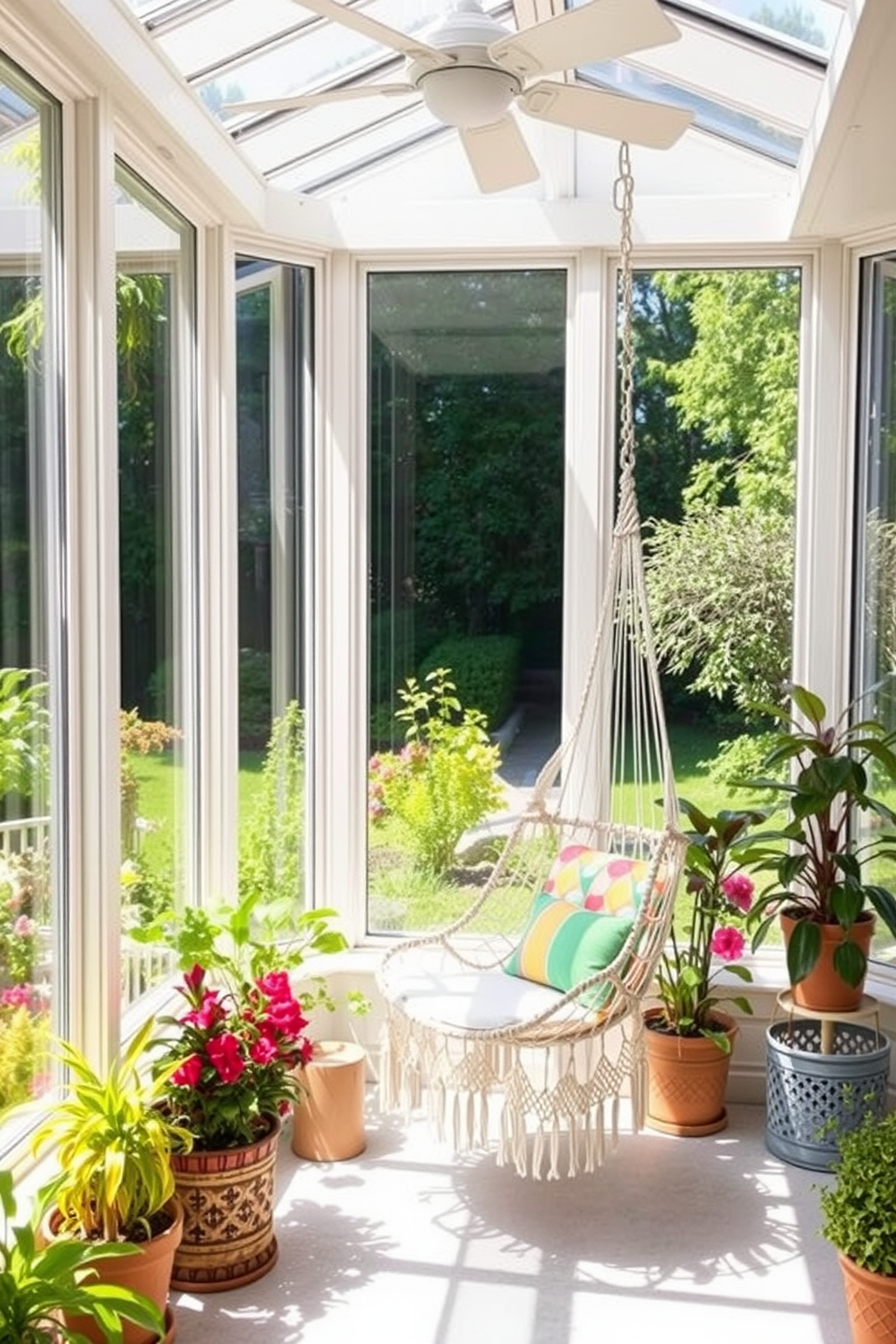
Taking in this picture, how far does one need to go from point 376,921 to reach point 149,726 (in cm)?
125

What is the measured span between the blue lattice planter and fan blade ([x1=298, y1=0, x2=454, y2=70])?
8.27 feet

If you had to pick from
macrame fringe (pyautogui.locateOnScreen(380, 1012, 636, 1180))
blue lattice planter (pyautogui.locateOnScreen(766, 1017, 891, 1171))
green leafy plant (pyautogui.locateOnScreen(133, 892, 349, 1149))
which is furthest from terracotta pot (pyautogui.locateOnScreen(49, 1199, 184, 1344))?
blue lattice planter (pyautogui.locateOnScreen(766, 1017, 891, 1171))

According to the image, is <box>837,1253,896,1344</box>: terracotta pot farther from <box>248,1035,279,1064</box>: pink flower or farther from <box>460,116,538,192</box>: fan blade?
<box>460,116,538,192</box>: fan blade

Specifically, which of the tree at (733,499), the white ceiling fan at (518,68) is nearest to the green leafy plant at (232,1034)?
the tree at (733,499)

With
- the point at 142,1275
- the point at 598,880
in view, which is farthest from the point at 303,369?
the point at 142,1275

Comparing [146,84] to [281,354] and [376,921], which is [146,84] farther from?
[376,921]

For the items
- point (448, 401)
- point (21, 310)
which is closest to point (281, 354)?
point (448, 401)

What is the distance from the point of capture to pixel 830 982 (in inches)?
136

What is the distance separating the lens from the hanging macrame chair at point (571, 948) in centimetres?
310

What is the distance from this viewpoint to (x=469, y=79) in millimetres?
2240

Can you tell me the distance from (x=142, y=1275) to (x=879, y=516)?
2.82 metres

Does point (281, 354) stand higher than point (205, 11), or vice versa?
point (205, 11)

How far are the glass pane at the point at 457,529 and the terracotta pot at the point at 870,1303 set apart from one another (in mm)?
1837

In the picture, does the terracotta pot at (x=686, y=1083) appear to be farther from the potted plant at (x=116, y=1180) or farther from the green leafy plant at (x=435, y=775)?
the potted plant at (x=116, y=1180)
